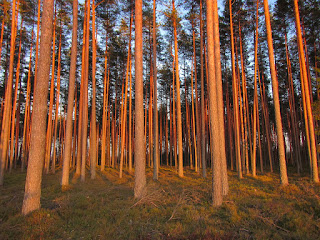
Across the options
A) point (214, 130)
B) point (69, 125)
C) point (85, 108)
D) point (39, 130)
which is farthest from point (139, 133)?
point (85, 108)

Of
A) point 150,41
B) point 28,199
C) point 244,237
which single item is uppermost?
point 150,41

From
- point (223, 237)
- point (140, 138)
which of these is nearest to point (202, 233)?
point (223, 237)

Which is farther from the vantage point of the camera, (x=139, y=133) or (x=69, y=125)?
(x=69, y=125)

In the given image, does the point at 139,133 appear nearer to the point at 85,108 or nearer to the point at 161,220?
the point at 161,220

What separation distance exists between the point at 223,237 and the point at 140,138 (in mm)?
4729

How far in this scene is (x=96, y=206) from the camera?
22.8 ft

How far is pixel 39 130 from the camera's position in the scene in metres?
6.39

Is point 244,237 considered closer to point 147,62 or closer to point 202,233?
point 202,233

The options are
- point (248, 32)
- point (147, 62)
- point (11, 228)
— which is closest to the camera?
point (11, 228)

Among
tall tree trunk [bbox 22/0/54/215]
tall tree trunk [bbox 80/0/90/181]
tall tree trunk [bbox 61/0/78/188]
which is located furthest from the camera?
Answer: tall tree trunk [bbox 80/0/90/181]

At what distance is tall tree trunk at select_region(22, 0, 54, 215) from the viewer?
6.16 meters

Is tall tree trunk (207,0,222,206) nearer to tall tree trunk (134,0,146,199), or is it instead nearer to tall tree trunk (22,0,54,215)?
tall tree trunk (134,0,146,199)

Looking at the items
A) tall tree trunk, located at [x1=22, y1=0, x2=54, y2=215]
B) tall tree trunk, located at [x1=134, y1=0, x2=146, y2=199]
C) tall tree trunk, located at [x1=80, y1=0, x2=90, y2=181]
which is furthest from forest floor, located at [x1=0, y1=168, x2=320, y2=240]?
tall tree trunk, located at [x1=80, y1=0, x2=90, y2=181]

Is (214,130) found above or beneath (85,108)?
beneath
